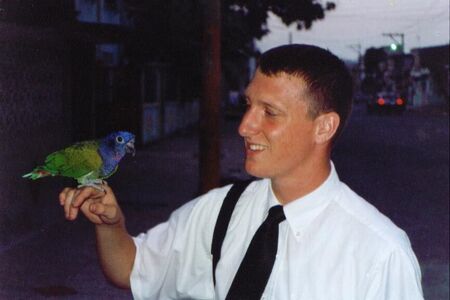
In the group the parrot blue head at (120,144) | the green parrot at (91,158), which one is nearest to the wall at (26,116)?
the green parrot at (91,158)

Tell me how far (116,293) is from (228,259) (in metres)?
5.11

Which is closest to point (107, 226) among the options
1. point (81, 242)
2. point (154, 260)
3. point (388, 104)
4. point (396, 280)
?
point (154, 260)

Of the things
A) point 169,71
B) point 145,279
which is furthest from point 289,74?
point 169,71

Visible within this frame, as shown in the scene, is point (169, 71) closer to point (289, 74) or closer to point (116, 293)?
point (116, 293)

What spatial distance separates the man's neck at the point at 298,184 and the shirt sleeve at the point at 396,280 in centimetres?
43

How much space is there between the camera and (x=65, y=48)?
43.1 ft

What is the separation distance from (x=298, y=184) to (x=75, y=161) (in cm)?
89

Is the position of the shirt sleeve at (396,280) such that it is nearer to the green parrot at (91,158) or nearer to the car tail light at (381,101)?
the green parrot at (91,158)

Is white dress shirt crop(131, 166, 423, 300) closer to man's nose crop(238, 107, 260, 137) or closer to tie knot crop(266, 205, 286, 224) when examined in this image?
tie knot crop(266, 205, 286, 224)

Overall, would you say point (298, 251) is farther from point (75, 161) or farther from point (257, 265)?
point (75, 161)

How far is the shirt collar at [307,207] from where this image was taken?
2.46m

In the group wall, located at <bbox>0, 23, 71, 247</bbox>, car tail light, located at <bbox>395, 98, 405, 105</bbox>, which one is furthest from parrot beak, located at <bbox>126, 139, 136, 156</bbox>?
car tail light, located at <bbox>395, 98, 405, 105</bbox>

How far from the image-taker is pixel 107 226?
2494 mm

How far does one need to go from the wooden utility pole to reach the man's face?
22.7ft
